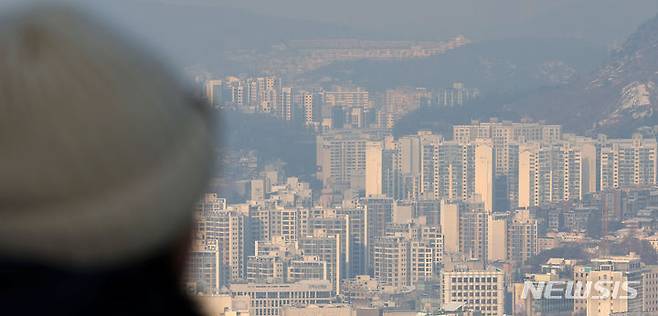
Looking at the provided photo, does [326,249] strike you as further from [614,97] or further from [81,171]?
[81,171]

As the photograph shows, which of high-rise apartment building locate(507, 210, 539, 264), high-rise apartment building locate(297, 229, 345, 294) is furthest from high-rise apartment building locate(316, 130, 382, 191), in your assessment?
high-rise apartment building locate(297, 229, 345, 294)

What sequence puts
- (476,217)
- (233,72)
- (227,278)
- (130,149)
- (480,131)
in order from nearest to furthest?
(130,149) < (227,278) < (476,217) < (480,131) < (233,72)

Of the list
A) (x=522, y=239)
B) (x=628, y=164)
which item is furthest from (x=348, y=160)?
(x=522, y=239)

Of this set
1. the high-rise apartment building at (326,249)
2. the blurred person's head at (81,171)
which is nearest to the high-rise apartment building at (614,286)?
the high-rise apartment building at (326,249)

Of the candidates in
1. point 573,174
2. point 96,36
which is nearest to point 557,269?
point 573,174

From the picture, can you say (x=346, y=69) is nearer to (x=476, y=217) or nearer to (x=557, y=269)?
(x=476, y=217)

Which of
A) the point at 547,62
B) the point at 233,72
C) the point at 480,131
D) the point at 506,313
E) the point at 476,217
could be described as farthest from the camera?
→ the point at 547,62

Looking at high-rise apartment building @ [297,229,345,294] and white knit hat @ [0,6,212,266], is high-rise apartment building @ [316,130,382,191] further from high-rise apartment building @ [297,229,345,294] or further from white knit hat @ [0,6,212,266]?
white knit hat @ [0,6,212,266]

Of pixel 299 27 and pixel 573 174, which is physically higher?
pixel 299 27
